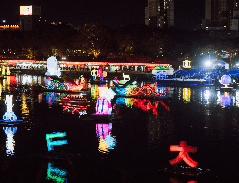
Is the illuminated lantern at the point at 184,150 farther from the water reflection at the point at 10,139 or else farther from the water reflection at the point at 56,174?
the water reflection at the point at 10,139

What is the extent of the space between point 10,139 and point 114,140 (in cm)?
462

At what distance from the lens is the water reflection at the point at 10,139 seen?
54.9 feet

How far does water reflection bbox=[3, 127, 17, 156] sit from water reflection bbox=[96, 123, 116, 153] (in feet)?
11.6

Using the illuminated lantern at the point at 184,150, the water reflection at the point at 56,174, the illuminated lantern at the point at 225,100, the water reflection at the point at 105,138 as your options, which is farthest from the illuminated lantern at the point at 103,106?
the illuminated lantern at the point at 225,100

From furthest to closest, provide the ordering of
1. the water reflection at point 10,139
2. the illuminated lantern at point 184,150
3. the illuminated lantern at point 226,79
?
the illuminated lantern at point 226,79
the water reflection at point 10,139
the illuminated lantern at point 184,150

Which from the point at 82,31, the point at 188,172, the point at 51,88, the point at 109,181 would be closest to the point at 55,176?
the point at 109,181

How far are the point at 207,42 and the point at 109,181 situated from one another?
11069 cm

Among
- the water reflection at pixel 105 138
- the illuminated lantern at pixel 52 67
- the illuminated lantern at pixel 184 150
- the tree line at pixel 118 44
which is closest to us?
the illuminated lantern at pixel 184 150

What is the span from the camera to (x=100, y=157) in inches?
623

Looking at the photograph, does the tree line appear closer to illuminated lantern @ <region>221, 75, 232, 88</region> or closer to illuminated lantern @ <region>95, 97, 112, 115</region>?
illuminated lantern @ <region>221, 75, 232, 88</region>

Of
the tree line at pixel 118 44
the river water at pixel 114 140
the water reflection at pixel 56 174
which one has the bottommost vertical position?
the water reflection at pixel 56 174

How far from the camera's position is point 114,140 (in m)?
18.6

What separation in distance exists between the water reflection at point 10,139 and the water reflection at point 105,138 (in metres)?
3.55

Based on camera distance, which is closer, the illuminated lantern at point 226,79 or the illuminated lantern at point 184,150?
the illuminated lantern at point 184,150
